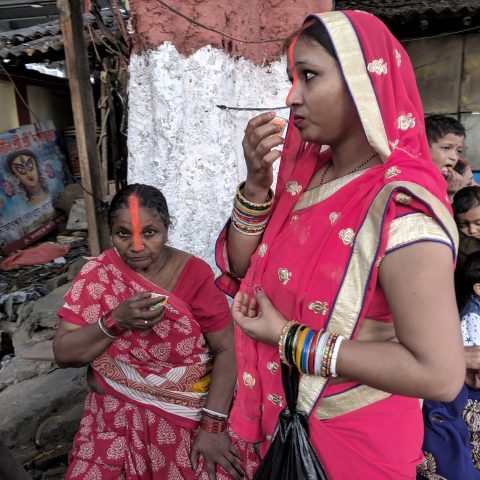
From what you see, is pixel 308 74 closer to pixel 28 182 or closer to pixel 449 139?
pixel 449 139

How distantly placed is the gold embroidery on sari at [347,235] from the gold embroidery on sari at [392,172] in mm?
151

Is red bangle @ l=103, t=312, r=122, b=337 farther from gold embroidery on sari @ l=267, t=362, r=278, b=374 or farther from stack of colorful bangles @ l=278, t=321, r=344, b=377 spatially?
stack of colorful bangles @ l=278, t=321, r=344, b=377

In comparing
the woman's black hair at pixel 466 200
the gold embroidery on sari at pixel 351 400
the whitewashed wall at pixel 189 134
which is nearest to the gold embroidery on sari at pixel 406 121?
the gold embroidery on sari at pixel 351 400

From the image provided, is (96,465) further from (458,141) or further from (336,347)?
(458,141)

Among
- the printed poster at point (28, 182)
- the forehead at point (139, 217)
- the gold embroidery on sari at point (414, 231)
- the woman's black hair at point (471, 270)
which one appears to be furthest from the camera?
the printed poster at point (28, 182)

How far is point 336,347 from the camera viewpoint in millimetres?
1077

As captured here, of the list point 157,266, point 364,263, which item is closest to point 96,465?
point 157,266

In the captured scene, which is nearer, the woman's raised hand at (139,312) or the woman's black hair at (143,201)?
the woman's raised hand at (139,312)

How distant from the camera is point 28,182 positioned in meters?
8.84

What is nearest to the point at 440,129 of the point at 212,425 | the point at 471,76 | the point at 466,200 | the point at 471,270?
the point at 466,200

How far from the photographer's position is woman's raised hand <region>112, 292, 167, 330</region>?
177 cm

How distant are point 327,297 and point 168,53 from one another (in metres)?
1.93

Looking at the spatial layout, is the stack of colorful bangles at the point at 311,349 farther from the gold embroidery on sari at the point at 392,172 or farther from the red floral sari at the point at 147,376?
the red floral sari at the point at 147,376

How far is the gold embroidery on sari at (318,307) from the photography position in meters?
1.15
